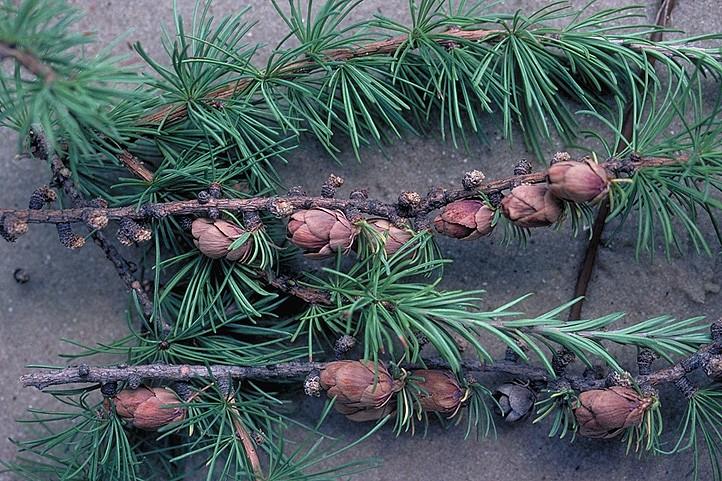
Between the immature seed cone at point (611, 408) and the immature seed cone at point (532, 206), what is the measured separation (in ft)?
0.54

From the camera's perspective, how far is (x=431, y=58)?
71cm

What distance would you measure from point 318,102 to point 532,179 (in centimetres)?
22

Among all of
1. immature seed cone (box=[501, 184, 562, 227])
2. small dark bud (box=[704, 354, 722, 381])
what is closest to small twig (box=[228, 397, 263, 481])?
immature seed cone (box=[501, 184, 562, 227])

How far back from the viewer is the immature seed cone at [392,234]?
659 mm

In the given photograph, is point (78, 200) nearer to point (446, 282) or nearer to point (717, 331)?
point (446, 282)

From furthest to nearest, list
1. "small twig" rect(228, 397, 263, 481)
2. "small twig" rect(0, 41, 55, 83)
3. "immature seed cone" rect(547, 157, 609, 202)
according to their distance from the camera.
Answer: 1. "small twig" rect(228, 397, 263, 481)
2. "immature seed cone" rect(547, 157, 609, 202)
3. "small twig" rect(0, 41, 55, 83)

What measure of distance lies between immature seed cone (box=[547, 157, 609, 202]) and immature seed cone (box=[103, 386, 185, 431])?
1.27 ft

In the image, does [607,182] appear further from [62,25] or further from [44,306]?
[44,306]

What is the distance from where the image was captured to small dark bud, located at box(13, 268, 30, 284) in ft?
2.57

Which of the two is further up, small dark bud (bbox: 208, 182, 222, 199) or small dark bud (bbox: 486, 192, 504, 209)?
small dark bud (bbox: 208, 182, 222, 199)

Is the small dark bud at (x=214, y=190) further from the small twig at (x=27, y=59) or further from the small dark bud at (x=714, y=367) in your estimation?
the small dark bud at (x=714, y=367)

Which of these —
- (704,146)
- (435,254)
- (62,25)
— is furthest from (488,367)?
(62,25)

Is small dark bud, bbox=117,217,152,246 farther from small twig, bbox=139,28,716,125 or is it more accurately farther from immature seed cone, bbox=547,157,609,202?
immature seed cone, bbox=547,157,609,202

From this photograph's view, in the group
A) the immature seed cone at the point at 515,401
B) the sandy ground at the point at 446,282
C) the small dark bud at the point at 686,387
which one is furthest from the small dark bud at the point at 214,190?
the small dark bud at the point at 686,387
